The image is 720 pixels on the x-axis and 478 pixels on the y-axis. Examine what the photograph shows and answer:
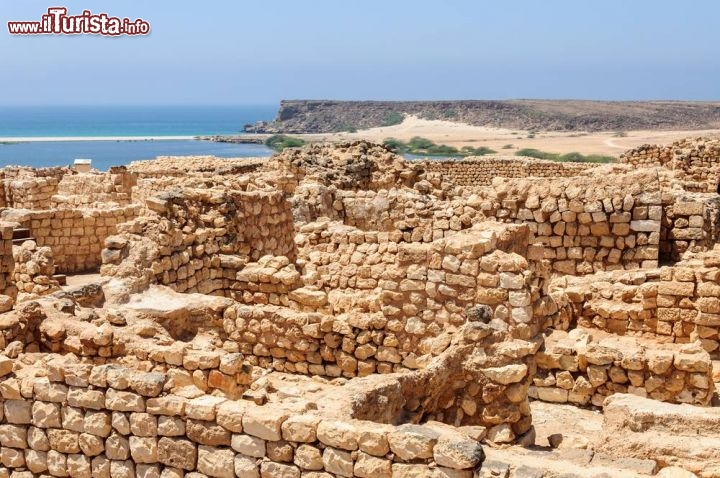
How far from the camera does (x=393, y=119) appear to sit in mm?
125375

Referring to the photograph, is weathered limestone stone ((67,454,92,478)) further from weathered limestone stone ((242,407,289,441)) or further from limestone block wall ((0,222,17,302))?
limestone block wall ((0,222,17,302))

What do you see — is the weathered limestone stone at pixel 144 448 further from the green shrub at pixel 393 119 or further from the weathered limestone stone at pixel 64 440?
the green shrub at pixel 393 119

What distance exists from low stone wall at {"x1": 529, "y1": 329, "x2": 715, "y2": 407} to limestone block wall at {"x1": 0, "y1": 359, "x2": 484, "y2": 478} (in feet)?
8.36

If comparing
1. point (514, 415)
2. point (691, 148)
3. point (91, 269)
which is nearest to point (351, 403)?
point (514, 415)

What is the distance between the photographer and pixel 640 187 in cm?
1090

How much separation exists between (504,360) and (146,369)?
265 cm

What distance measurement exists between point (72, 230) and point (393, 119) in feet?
373

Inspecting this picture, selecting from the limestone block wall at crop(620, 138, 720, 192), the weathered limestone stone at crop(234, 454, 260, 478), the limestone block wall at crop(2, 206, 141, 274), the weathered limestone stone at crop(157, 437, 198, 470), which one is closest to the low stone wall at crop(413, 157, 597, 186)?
the limestone block wall at crop(620, 138, 720, 192)

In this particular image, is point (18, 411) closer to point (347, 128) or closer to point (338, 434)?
point (338, 434)

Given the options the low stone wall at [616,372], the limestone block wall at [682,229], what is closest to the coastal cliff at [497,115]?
the limestone block wall at [682,229]

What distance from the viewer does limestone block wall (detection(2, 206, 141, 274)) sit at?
13.3m

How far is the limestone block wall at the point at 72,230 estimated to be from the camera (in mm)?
13344

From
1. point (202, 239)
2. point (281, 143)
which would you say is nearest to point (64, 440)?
point (202, 239)

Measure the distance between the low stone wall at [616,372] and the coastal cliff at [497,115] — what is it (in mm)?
101282
